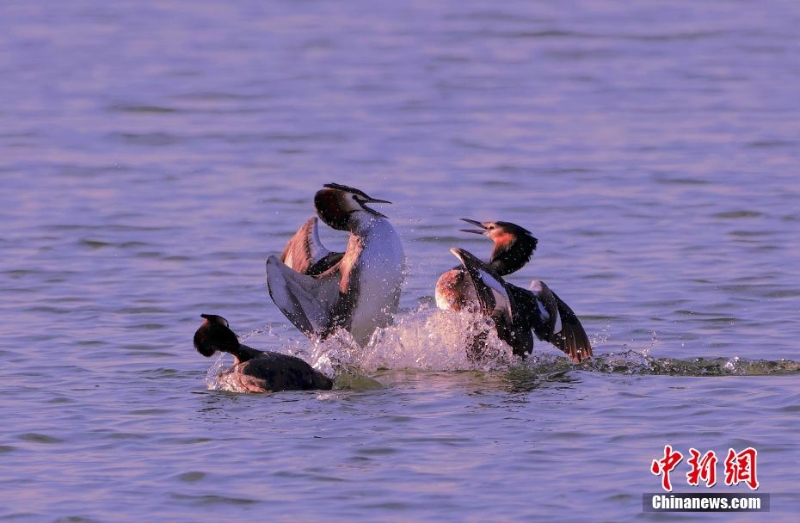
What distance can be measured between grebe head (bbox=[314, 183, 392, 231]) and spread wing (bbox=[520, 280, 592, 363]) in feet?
4.10

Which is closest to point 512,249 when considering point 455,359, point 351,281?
point 455,359

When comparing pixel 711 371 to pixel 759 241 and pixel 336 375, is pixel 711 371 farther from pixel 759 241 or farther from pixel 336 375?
pixel 759 241

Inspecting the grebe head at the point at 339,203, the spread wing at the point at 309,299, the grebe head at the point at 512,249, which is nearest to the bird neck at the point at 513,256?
the grebe head at the point at 512,249

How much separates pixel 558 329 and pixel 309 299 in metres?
1.69

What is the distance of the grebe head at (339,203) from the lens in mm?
11797

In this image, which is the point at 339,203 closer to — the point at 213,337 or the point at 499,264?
the point at 499,264

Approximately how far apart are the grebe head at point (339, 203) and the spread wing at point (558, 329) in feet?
4.10

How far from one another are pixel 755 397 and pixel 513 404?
1.40 metres

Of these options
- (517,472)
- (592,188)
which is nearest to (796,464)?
(517,472)

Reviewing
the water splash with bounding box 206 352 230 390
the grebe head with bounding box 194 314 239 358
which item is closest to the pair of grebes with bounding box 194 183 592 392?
the water splash with bounding box 206 352 230 390

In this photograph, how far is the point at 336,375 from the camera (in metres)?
11.4

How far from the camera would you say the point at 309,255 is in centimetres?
1253

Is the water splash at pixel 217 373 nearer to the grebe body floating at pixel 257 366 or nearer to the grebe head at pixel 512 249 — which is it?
the grebe body floating at pixel 257 366

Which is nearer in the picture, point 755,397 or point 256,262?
point 755,397
